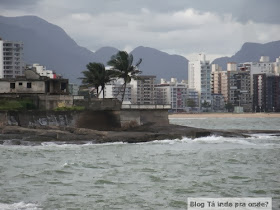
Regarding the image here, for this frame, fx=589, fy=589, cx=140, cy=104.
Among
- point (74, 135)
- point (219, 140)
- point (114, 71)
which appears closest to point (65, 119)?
point (74, 135)

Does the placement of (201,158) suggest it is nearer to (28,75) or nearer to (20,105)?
(20,105)

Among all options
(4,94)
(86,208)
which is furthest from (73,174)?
(4,94)

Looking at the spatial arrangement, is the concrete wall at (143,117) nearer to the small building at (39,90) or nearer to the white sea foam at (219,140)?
the small building at (39,90)

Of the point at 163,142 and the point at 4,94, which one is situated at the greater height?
the point at 4,94

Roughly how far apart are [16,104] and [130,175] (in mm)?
32056

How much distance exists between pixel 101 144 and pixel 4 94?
19443 millimetres

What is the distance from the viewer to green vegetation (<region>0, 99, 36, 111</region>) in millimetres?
60378

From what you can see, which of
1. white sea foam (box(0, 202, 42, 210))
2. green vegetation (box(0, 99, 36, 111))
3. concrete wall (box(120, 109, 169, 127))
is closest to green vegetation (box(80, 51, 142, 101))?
concrete wall (box(120, 109, 169, 127))

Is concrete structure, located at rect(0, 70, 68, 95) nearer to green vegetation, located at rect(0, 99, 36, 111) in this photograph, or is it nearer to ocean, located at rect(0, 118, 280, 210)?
green vegetation, located at rect(0, 99, 36, 111)

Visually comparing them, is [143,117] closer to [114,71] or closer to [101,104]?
[101,104]

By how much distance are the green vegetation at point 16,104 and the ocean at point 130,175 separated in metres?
9.77

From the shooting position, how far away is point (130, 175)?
1280 inches

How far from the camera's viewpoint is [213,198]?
25.2 m

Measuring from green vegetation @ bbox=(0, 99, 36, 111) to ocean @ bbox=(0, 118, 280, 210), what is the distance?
9769 millimetres
